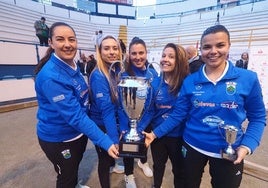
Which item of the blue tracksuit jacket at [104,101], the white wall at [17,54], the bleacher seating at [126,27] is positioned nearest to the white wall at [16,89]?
the bleacher seating at [126,27]

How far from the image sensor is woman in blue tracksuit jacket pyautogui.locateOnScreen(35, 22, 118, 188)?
3.39 feet

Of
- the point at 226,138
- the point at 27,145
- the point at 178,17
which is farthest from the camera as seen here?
the point at 178,17

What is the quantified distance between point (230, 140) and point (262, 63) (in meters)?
4.30

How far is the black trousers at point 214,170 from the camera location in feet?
3.35

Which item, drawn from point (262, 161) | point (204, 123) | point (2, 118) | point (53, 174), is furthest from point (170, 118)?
point (2, 118)

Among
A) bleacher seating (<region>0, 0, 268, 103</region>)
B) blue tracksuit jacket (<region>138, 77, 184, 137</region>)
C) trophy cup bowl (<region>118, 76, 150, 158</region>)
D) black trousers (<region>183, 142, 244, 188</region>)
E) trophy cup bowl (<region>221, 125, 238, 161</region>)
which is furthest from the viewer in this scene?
bleacher seating (<region>0, 0, 268, 103</region>)

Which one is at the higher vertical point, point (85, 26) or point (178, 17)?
point (178, 17)

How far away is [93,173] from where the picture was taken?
2.00 metres

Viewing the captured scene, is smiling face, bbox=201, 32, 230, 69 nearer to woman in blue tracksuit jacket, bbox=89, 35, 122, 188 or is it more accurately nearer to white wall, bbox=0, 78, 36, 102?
woman in blue tracksuit jacket, bbox=89, 35, 122, 188

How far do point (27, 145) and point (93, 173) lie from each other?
3.95 ft

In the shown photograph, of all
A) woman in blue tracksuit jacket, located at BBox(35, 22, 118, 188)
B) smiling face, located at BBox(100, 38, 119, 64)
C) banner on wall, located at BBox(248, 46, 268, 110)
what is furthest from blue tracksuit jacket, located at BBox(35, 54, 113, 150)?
banner on wall, located at BBox(248, 46, 268, 110)

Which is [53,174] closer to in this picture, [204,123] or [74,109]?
[74,109]

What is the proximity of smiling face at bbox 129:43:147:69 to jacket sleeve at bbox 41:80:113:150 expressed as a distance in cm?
57

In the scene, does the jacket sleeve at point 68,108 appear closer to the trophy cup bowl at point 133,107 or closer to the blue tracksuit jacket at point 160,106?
the trophy cup bowl at point 133,107
